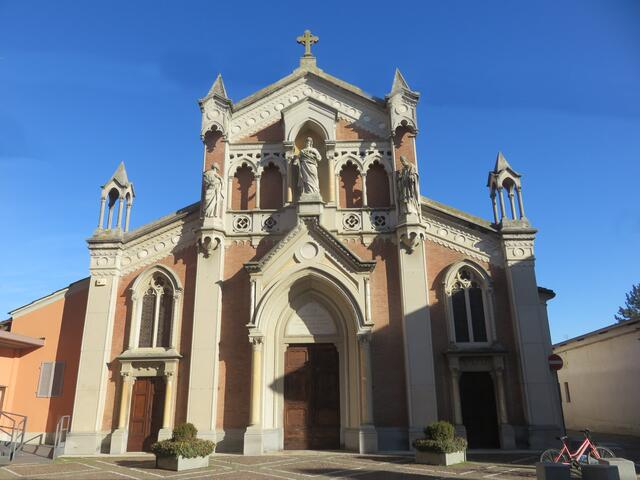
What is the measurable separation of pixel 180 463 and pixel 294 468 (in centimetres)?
304

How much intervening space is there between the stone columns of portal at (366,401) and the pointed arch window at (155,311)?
6.94 metres

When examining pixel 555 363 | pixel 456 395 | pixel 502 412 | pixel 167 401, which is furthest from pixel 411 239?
pixel 167 401

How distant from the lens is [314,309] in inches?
773

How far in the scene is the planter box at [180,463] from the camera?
13594 millimetres

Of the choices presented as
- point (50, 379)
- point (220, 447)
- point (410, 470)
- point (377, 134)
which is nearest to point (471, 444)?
point (410, 470)

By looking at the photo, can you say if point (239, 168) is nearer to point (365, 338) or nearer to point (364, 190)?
point (364, 190)

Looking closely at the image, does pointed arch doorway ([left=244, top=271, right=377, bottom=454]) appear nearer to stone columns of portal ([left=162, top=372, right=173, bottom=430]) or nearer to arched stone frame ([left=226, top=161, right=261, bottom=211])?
stone columns of portal ([left=162, top=372, right=173, bottom=430])

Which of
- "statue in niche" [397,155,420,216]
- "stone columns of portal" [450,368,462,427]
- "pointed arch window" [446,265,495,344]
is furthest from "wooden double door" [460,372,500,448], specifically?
"statue in niche" [397,155,420,216]

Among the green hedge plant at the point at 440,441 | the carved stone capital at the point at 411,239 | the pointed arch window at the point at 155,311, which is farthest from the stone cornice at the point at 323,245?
the green hedge plant at the point at 440,441

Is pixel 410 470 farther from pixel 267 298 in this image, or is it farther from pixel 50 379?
pixel 50 379

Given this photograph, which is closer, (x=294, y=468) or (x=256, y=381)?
(x=294, y=468)

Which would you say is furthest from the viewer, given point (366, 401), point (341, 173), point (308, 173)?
point (341, 173)

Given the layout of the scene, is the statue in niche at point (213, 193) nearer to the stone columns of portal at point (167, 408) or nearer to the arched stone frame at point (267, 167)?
the arched stone frame at point (267, 167)

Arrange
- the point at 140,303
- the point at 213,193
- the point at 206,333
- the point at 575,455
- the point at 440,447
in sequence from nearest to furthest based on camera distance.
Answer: the point at 575,455 → the point at 440,447 → the point at 206,333 → the point at 140,303 → the point at 213,193
